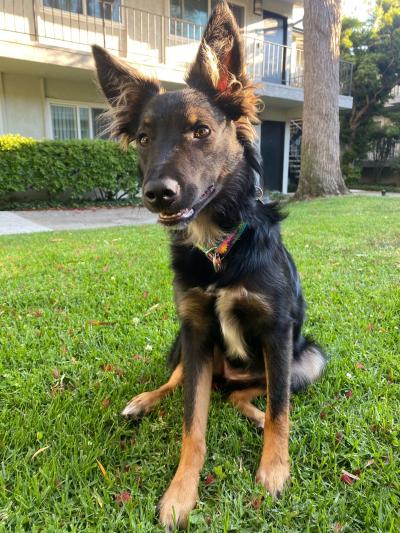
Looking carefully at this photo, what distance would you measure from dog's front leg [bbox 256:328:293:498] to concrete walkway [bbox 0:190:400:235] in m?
7.62

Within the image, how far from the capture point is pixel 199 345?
7.41ft

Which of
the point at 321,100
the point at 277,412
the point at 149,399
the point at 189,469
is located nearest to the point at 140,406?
the point at 149,399

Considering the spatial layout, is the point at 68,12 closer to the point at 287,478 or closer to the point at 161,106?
the point at 161,106

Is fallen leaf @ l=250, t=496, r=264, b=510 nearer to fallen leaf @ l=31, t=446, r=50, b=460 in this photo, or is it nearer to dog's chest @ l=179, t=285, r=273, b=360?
dog's chest @ l=179, t=285, r=273, b=360

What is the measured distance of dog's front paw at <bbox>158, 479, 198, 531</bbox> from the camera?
5.65 feet

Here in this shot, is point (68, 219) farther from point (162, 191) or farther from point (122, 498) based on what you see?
point (122, 498)

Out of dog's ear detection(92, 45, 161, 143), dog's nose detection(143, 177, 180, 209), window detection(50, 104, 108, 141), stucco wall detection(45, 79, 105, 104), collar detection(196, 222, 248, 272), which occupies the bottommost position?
collar detection(196, 222, 248, 272)

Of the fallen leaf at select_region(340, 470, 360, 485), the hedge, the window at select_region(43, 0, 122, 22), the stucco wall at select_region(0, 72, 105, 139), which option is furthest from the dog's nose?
the window at select_region(43, 0, 122, 22)

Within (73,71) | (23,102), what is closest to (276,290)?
(73,71)

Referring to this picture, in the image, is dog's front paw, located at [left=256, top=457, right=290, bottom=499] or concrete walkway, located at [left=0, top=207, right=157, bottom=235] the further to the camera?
concrete walkway, located at [left=0, top=207, right=157, bottom=235]

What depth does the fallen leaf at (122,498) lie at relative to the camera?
5.90ft

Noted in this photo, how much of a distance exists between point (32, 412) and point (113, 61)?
7.08 feet

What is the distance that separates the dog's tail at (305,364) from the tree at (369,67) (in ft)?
69.8

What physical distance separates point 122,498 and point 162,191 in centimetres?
138
